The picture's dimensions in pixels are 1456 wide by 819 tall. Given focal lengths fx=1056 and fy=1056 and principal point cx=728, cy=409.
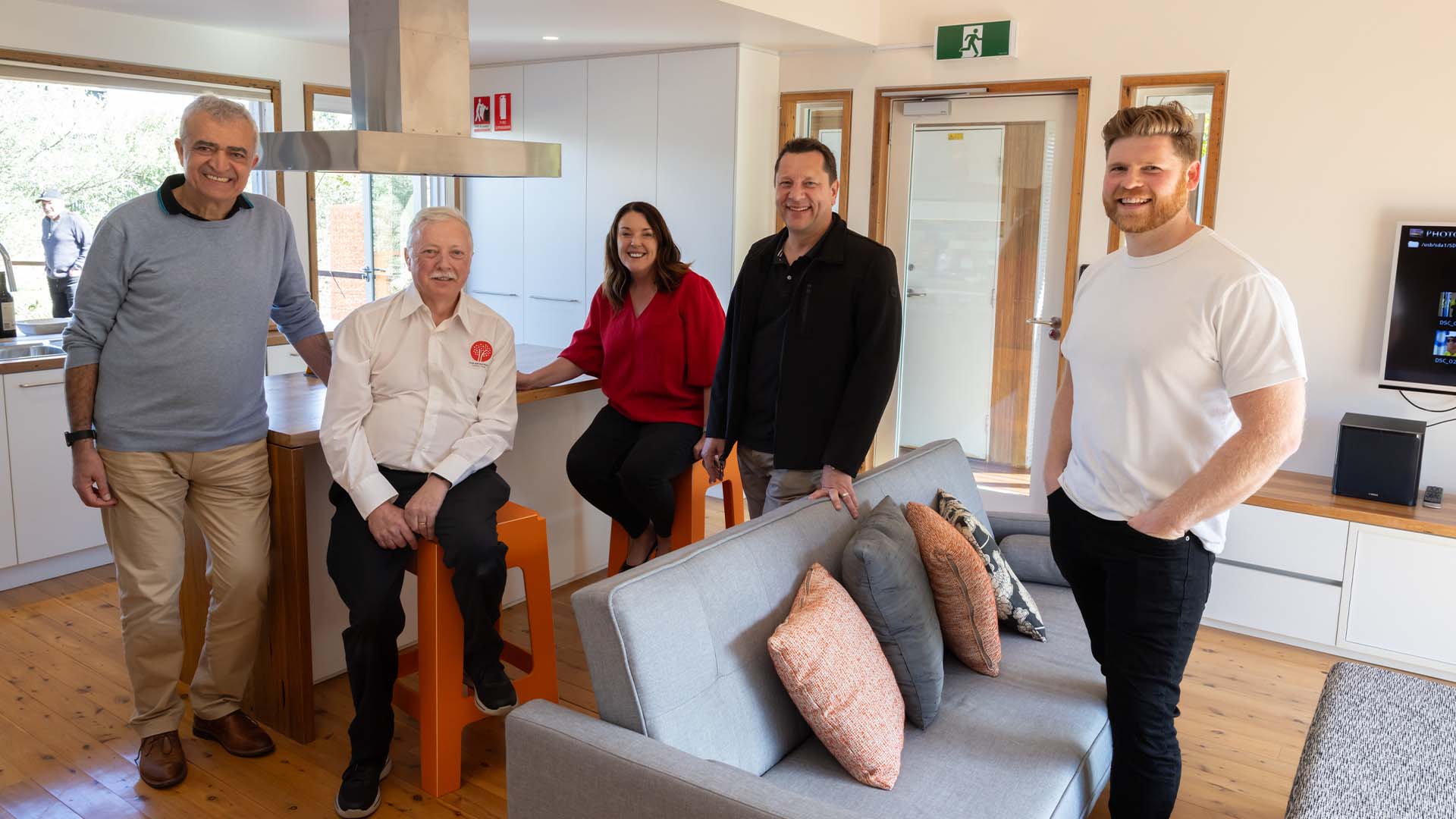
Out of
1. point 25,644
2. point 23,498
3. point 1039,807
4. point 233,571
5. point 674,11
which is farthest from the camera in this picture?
point 674,11

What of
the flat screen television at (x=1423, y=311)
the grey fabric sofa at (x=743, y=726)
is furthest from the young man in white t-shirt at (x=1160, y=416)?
the flat screen television at (x=1423, y=311)

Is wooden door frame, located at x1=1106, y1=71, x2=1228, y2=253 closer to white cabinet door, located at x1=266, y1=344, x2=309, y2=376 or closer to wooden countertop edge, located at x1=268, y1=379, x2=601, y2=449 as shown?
wooden countertop edge, located at x1=268, y1=379, x2=601, y2=449

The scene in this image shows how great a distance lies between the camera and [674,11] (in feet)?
13.4

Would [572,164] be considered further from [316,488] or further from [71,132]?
[316,488]

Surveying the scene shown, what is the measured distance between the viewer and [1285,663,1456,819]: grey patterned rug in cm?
162

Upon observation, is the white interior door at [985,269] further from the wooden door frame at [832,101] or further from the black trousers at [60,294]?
the black trousers at [60,294]

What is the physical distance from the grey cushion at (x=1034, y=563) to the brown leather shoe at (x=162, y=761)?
7.44 feet

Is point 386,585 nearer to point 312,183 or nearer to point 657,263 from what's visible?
point 657,263

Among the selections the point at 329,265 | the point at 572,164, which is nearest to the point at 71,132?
the point at 329,265

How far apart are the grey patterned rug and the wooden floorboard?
2.54ft

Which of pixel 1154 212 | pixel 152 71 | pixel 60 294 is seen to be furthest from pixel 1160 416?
pixel 60 294

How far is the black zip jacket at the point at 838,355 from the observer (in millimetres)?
2531

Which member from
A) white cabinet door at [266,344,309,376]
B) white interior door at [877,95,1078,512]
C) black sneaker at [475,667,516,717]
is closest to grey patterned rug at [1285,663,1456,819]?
black sneaker at [475,667,516,717]

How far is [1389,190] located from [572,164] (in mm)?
3722
